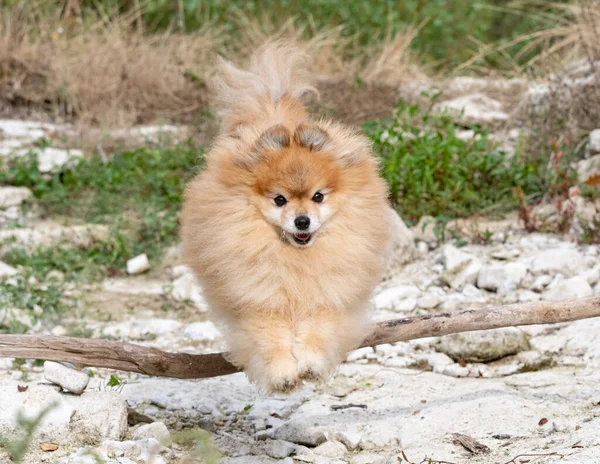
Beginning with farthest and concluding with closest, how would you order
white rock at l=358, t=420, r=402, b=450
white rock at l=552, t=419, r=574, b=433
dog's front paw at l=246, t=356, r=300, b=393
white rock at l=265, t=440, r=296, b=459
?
white rock at l=358, t=420, r=402, b=450 < white rock at l=265, t=440, r=296, b=459 < white rock at l=552, t=419, r=574, b=433 < dog's front paw at l=246, t=356, r=300, b=393

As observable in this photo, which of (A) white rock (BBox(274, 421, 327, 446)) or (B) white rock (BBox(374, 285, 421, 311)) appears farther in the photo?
(B) white rock (BBox(374, 285, 421, 311))

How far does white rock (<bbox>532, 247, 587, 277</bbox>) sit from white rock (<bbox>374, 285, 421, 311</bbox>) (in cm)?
95

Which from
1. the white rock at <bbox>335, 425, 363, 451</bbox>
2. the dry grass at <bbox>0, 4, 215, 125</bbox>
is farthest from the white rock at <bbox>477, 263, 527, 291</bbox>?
the dry grass at <bbox>0, 4, 215, 125</bbox>

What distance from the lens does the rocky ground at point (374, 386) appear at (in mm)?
4066

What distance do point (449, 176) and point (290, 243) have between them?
395 cm

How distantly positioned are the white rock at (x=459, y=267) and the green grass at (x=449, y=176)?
629 mm

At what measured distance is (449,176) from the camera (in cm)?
758

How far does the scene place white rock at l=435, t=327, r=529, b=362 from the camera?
17.9 ft

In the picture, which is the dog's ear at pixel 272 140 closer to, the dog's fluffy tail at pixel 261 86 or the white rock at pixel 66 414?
the dog's fluffy tail at pixel 261 86

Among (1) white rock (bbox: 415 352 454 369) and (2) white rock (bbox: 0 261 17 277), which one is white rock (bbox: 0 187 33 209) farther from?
(1) white rock (bbox: 415 352 454 369)

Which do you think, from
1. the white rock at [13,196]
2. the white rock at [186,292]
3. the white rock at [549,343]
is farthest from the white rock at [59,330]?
the white rock at [549,343]

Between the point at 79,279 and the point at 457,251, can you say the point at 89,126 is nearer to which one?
the point at 79,279

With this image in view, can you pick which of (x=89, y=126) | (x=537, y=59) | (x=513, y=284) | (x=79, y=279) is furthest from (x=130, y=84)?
(x=513, y=284)

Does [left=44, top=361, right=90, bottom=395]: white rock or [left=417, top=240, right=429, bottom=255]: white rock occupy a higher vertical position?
[left=44, top=361, right=90, bottom=395]: white rock
